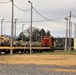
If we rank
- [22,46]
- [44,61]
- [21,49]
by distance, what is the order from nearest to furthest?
[44,61]
[21,49]
[22,46]

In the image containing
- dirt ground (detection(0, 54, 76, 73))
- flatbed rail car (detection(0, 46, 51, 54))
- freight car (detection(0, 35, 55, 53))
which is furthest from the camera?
freight car (detection(0, 35, 55, 53))

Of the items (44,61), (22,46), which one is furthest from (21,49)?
(44,61)

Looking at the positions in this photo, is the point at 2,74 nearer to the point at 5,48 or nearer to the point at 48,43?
the point at 5,48

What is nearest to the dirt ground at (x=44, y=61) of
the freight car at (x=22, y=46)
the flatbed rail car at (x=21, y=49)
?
the flatbed rail car at (x=21, y=49)

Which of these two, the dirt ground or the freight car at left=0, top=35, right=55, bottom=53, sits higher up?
the freight car at left=0, top=35, right=55, bottom=53

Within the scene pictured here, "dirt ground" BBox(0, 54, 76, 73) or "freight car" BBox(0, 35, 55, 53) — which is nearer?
"dirt ground" BBox(0, 54, 76, 73)

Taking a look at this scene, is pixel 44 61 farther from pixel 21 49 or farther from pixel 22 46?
pixel 22 46

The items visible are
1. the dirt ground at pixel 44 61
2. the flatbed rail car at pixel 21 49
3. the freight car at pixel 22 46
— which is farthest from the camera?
the freight car at pixel 22 46

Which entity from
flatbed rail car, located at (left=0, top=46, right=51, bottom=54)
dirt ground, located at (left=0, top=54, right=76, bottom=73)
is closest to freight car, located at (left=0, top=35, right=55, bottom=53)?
flatbed rail car, located at (left=0, top=46, right=51, bottom=54)

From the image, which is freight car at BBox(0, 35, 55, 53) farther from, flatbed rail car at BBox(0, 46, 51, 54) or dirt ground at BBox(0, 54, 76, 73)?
dirt ground at BBox(0, 54, 76, 73)

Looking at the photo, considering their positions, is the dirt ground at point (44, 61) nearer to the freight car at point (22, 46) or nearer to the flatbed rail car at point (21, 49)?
the flatbed rail car at point (21, 49)

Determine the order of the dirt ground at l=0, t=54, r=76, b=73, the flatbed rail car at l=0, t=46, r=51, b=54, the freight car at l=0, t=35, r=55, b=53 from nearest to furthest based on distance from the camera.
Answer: the dirt ground at l=0, t=54, r=76, b=73, the flatbed rail car at l=0, t=46, r=51, b=54, the freight car at l=0, t=35, r=55, b=53

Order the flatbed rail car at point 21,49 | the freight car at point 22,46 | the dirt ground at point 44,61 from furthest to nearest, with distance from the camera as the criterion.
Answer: the freight car at point 22,46
the flatbed rail car at point 21,49
the dirt ground at point 44,61

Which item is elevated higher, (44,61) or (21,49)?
(21,49)
